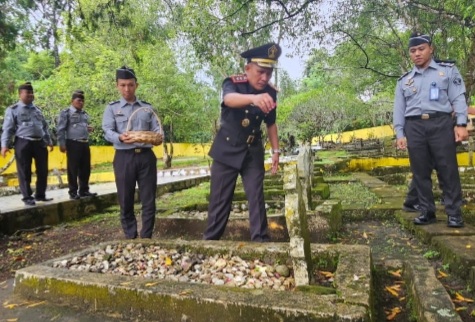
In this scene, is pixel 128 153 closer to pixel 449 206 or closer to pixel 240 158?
pixel 240 158

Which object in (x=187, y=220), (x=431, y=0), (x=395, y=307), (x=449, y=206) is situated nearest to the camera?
(x=395, y=307)

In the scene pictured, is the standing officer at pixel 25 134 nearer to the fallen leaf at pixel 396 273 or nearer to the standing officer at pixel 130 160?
the standing officer at pixel 130 160

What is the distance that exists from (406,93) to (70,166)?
506 centimetres

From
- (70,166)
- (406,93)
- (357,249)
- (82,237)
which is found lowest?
(82,237)

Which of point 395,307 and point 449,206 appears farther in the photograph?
point 449,206

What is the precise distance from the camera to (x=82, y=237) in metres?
5.05

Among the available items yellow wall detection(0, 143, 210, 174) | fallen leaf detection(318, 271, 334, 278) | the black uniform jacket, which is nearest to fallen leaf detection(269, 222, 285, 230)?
the black uniform jacket

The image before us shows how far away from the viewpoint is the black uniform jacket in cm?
335

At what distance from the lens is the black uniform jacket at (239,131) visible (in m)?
3.35

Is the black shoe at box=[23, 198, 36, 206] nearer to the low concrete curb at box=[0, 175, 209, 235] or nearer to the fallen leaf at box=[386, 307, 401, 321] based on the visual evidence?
the low concrete curb at box=[0, 175, 209, 235]

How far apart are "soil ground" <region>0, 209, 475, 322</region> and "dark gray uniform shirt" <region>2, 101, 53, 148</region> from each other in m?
1.38

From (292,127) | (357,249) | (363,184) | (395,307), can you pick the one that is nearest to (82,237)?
(357,249)

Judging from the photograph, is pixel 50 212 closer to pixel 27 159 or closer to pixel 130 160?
pixel 27 159

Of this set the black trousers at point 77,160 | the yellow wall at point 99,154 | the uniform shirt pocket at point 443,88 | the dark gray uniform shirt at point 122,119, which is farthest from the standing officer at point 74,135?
the yellow wall at point 99,154
